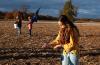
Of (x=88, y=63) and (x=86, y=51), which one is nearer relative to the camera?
(x=88, y=63)

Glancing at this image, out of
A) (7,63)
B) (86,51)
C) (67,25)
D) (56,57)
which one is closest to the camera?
(67,25)

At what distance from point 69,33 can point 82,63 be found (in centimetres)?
549

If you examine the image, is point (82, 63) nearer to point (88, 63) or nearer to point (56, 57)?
point (88, 63)

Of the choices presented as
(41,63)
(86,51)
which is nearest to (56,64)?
(41,63)

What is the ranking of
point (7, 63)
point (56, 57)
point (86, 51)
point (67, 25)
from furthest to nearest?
1. point (86, 51)
2. point (56, 57)
3. point (7, 63)
4. point (67, 25)

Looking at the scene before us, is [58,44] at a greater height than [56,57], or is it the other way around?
[58,44]

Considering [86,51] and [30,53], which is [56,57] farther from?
[86,51]

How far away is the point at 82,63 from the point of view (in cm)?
1551

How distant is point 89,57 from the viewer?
1723 centimetres

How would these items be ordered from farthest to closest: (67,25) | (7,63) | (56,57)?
(56,57)
(7,63)
(67,25)

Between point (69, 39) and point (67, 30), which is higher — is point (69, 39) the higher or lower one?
the lower one

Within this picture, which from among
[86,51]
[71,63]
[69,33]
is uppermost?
[69,33]

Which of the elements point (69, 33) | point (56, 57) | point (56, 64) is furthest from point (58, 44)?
point (56, 57)

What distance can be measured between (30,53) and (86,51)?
9.17 ft
